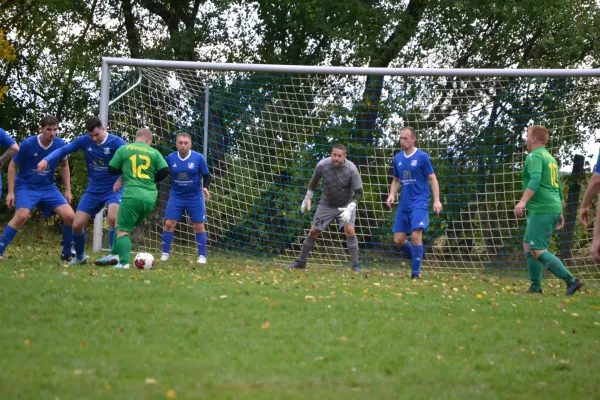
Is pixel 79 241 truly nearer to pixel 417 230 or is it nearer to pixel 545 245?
pixel 417 230

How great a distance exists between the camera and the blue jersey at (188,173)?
41.2ft

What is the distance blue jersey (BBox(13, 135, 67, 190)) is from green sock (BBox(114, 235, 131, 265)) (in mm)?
1786

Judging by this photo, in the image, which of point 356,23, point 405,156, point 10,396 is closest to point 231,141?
point 405,156

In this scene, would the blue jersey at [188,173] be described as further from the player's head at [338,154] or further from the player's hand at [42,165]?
the player's hand at [42,165]

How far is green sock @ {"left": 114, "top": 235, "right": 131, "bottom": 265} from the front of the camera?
1016 centimetres

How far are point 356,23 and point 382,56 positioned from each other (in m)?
0.97

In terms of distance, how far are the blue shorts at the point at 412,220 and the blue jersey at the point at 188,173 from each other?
2.98m

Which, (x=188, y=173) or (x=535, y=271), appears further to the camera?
(x=188, y=173)

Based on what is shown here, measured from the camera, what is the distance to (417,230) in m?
11.4

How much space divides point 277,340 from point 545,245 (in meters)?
4.87

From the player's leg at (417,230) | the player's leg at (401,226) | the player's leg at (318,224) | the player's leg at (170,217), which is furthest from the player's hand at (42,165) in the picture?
the player's leg at (417,230)

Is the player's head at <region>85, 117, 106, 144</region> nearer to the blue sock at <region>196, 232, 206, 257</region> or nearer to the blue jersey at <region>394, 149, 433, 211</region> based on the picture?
the blue sock at <region>196, 232, 206, 257</region>

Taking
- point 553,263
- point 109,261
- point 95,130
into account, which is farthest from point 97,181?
point 553,263

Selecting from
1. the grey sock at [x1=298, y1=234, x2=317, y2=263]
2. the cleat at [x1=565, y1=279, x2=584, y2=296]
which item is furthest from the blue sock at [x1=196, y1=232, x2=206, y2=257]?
the cleat at [x1=565, y1=279, x2=584, y2=296]
